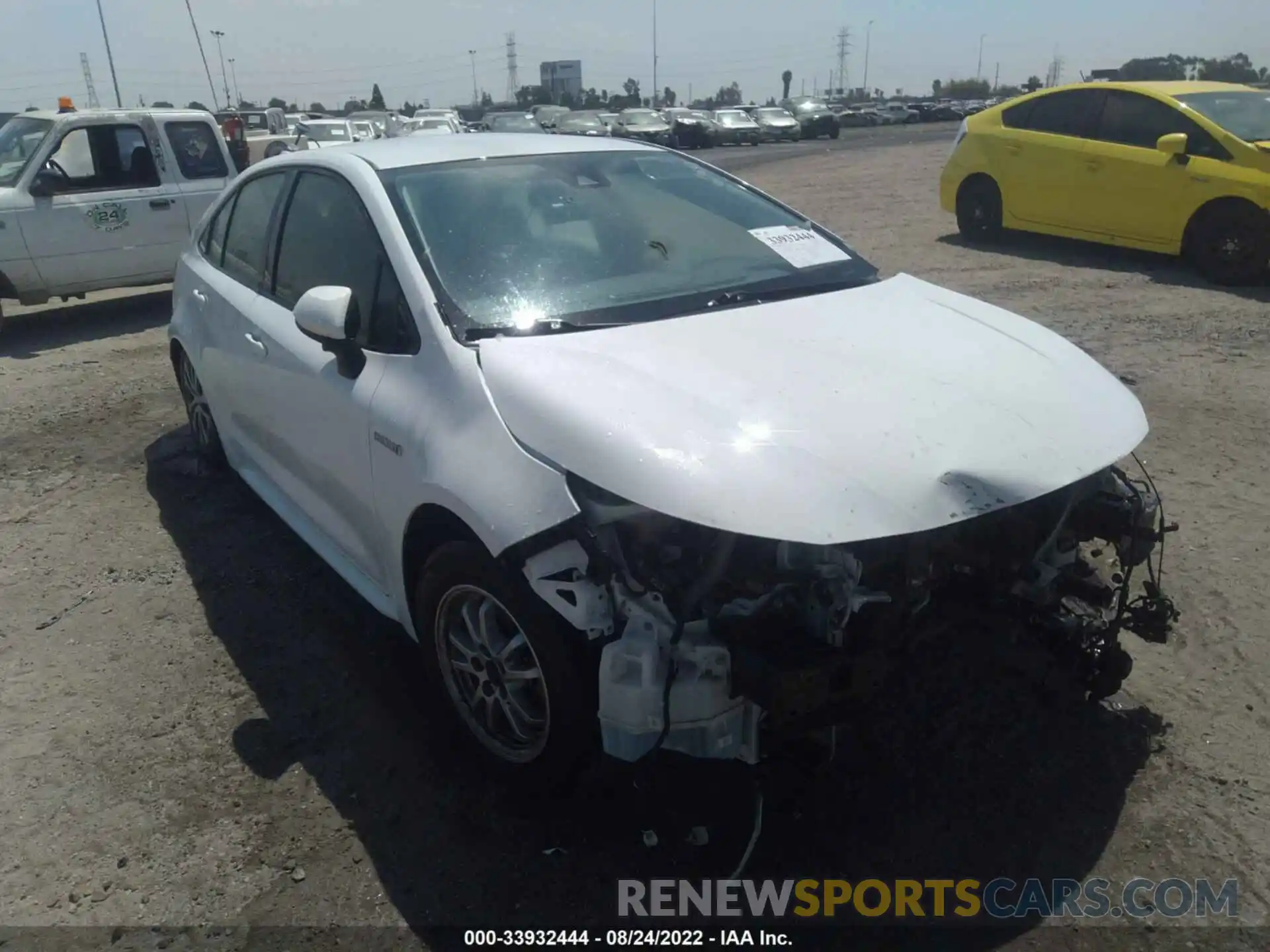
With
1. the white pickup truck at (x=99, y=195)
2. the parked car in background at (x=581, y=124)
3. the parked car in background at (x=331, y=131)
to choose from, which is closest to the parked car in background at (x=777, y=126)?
the parked car in background at (x=581, y=124)

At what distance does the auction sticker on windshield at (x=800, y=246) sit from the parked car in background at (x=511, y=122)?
27.7 metres

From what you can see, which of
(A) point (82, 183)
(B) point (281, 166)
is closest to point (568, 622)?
(B) point (281, 166)

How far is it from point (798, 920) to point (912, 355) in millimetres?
1574

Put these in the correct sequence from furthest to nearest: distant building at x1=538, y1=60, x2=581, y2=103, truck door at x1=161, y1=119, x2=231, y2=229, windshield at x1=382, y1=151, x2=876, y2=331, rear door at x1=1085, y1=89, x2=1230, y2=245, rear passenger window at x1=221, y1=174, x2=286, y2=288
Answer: distant building at x1=538, y1=60, x2=581, y2=103, truck door at x1=161, y1=119, x2=231, y2=229, rear door at x1=1085, y1=89, x2=1230, y2=245, rear passenger window at x1=221, y1=174, x2=286, y2=288, windshield at x1=382, y1=151, x2=876, y2=331

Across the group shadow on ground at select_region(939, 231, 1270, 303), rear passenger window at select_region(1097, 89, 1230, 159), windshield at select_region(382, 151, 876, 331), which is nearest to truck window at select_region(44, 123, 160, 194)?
windshield at select_region(382, 151, 876, 331)

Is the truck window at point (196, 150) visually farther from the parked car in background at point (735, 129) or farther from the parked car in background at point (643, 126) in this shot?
the parked car in background at point (735, 129)

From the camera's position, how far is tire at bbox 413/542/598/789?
2543mm

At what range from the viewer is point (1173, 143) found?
29.2ft

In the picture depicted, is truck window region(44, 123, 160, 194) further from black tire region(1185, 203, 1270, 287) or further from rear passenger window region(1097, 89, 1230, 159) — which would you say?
black tire region(1185, 203, 1270, 287)

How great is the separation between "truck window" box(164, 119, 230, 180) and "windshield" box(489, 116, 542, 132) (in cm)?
2102

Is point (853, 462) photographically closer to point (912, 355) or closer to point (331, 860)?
point (912, 355)

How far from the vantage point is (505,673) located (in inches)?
108

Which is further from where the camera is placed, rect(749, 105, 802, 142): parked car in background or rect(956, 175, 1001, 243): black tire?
rect(749, 105, 802, 142): parked car in background

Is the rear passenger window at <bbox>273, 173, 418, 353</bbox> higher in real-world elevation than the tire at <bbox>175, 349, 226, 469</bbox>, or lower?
higher
